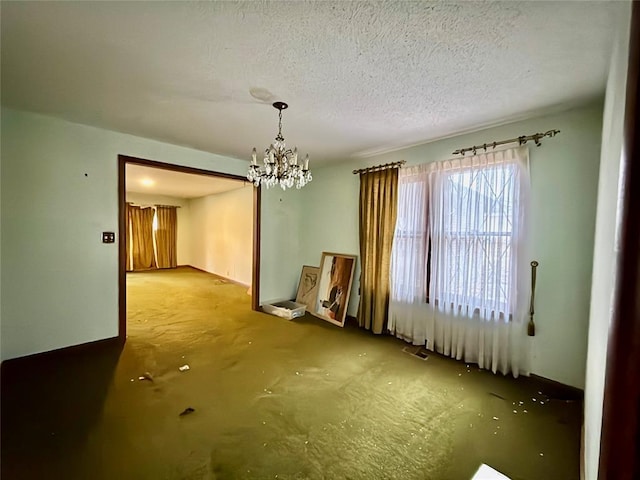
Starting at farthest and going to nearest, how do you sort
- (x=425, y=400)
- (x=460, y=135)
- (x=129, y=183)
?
1. (x=129, y=183)
2. (x=460, y=135)
3. (x=425, y=400)

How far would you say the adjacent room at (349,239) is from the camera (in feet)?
4.61

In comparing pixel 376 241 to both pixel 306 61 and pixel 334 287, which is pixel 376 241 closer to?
pixel 334 287

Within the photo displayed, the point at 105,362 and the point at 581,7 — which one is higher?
the point at 581,7

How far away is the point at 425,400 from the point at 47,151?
13.7 ft

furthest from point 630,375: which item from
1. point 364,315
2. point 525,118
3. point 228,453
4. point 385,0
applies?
point 364,315

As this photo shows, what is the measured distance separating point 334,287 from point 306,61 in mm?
3086

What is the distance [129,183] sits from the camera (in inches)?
253

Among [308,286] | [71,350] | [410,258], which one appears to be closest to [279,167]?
[410,258]

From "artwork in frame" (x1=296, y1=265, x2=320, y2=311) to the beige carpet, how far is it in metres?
1.32

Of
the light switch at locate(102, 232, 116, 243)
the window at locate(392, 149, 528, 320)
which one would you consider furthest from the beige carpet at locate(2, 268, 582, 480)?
the light switch at locate(102, 232, 116, 243)

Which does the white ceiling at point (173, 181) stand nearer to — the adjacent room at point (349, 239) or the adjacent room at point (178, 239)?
the adjacent room at point (178, 239)

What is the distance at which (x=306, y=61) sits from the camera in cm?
171

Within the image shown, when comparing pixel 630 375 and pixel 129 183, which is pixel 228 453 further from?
pixel 129 183

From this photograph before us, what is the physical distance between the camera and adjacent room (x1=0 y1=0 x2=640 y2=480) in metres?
1.41
